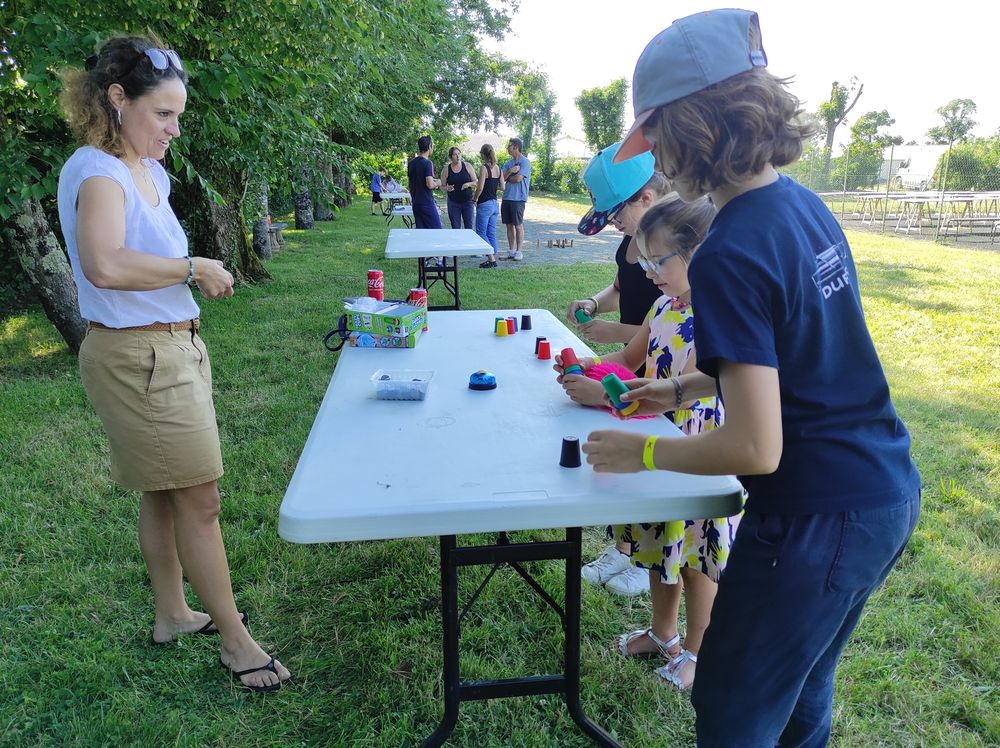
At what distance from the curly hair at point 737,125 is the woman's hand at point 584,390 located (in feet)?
2.52

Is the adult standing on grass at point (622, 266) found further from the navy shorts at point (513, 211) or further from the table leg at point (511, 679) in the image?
the navy shorts at point (513, 211)

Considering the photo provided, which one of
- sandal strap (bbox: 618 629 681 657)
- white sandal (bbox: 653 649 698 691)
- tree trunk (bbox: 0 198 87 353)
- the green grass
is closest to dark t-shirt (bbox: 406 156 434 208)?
tree trunk (bbox: 0 198 87 353)

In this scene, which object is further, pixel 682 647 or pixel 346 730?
pixel 682 647

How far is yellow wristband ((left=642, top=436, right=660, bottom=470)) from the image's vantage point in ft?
4.05

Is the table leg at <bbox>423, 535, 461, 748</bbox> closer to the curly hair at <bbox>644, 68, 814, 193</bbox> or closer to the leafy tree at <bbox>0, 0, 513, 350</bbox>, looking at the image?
the curly hair at <bbox>644, 68, 814, 193</bbox>

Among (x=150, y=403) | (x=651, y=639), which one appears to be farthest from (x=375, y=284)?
(x=651, y=639)

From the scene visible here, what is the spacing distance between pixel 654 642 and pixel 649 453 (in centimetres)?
135

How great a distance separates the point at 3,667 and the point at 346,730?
1.25m

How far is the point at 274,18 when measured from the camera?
5113 mm

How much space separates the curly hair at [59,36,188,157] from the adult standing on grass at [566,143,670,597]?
1.31 metres

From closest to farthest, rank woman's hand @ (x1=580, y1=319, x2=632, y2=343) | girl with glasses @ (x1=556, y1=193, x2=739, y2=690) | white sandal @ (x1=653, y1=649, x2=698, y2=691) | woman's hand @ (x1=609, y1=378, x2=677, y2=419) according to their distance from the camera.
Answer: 1. woman's hand @ (x1=609, y1=378, x2=677, y2=419)
2. girl with glasses @ (x1=556, y1=193, x2=739, y2=690)
3. white sandal @ (x1=653, y1=649, x2=698, y2=691)
4. woman's hand @ (x1=580, y1=319, x2=632, y2=343)

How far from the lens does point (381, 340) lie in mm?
2459

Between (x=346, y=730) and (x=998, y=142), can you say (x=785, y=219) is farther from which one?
(x=998, y=142)

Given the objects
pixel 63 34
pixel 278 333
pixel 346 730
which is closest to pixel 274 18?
pixel 63 34
